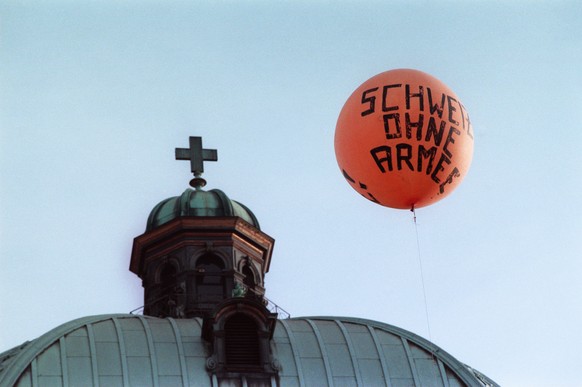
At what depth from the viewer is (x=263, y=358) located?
49.8 meters

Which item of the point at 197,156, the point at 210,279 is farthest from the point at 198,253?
the point at 197,156

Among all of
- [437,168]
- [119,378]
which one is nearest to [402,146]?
[437,168]

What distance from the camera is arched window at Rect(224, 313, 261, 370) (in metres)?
50.0

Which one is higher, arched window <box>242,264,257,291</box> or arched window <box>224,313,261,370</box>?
arched window <box>242,264,257,291</box>

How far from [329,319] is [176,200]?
29.2ft

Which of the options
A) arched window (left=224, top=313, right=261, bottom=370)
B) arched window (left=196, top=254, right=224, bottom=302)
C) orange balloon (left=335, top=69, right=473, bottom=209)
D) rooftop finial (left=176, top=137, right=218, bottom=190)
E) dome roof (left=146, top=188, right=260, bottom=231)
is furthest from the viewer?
rooftop finial (left=176, top=137, right=218, bottom=190)

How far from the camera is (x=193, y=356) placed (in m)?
49.6

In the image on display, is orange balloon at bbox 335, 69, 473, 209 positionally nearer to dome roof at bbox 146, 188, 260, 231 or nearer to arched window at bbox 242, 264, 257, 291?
arched window at bbox 242, 264, 257, 291

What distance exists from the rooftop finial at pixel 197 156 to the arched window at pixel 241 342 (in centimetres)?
936

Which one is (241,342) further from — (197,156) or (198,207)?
(197,156)

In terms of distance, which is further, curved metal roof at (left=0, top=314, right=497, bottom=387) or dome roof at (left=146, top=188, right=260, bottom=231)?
dome roof at (left=146, top=188, right=260, bottom=231)

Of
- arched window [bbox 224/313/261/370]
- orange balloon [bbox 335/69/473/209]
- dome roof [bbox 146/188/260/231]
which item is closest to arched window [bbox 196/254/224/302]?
dome roof [bbox 146/188/260/231]

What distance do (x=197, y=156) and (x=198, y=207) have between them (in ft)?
8.05

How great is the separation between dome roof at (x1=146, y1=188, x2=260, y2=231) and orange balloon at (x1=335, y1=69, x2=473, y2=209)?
81.2ft
